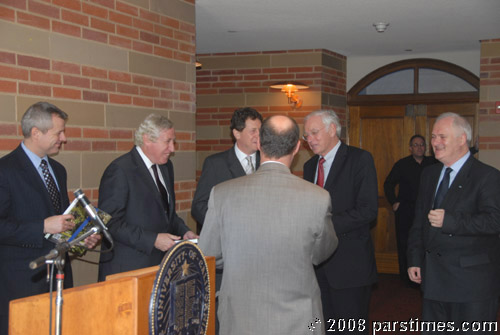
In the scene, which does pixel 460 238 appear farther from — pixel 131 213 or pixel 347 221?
pixel 131 213

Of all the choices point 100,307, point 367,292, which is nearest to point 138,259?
point 100,307

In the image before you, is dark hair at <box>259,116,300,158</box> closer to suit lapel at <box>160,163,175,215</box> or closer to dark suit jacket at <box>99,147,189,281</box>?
dark suit jacket at <box>99,147,189,281</box>

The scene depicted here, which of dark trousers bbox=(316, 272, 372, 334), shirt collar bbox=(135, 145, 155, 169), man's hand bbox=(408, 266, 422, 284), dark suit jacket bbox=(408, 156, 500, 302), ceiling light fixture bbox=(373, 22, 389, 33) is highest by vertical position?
ceiling light fixture bbox=(373, 22, 389, 33)

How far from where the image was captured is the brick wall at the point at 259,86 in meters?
7.64

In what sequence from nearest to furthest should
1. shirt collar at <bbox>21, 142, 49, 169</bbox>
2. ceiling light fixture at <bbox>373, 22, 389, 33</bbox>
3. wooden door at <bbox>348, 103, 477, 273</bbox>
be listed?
1. shirt collar at <bbox>21, 142, 49, 169</bbox>
2. ceiling light fixture at <bbox>373, 22, 389, 33</bbox>
3. wooden door at <bbox>348, 103, 477, 273</bbox>

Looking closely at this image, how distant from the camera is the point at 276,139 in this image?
2.47 m

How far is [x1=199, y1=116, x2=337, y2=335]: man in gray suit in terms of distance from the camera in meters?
2.39

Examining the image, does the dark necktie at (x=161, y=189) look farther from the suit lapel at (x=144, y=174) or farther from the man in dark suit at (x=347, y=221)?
the man in dark suit at (x=347, y=221)

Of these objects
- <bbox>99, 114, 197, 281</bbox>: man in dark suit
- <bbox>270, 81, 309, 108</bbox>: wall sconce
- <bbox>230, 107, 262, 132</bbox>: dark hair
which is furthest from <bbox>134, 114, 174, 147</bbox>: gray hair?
<bbox>270, 81, 309, 108</bbox>: wall sconce

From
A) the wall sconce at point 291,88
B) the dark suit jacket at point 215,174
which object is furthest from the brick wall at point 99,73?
the wall sconce at point 291,88

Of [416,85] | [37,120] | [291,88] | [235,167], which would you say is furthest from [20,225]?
[416,85]

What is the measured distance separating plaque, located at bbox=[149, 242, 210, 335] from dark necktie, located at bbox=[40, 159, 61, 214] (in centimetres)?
125

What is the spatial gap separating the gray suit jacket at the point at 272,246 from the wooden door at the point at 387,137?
5.84 metres

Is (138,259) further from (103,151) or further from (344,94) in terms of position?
(344,94)
